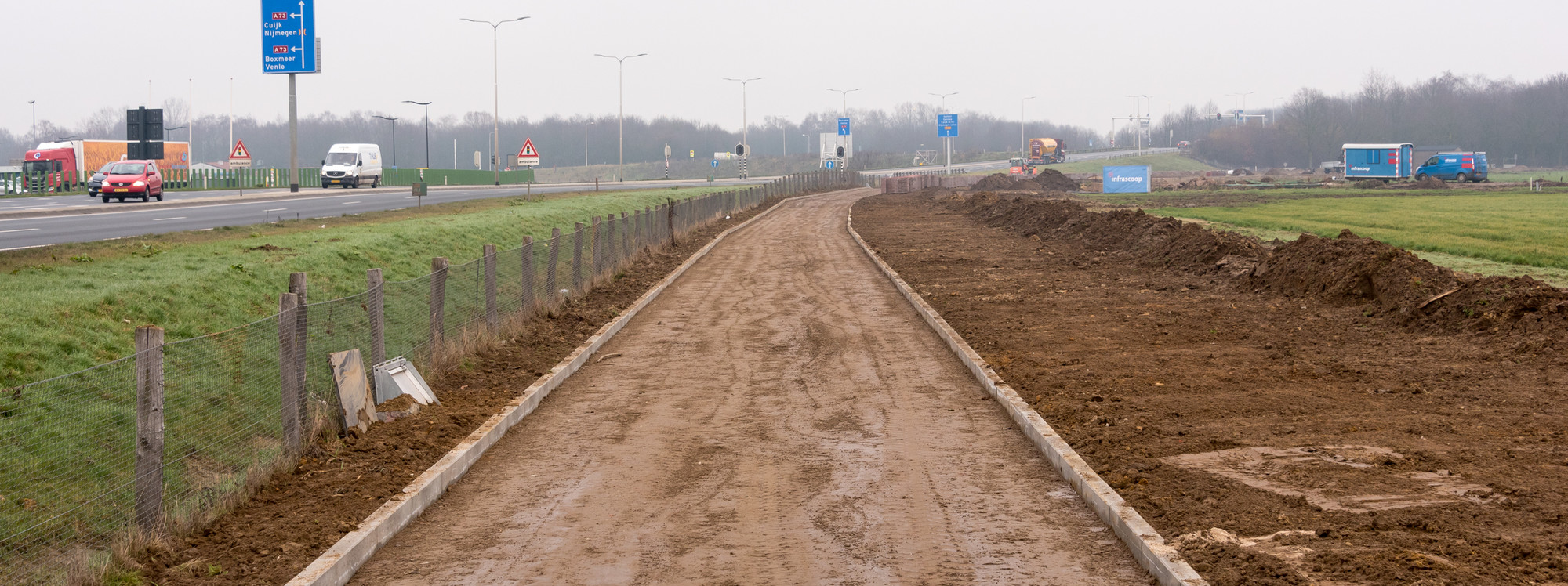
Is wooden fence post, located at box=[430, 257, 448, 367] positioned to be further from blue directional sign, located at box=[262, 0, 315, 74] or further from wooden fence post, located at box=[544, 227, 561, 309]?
blue directional sign, located at box=[262, 0, 315, 74]

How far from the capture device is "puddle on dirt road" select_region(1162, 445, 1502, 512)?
287 inches

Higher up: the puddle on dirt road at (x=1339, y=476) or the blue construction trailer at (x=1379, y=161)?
the blue construction trailer at (x=1379, y=161)

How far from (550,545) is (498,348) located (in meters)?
7.28

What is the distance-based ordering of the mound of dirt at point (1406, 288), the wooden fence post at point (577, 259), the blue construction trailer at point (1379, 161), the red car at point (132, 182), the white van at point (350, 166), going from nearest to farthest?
the mound of dirt at point (1406, 288), the wooden fence post at point (577, 259), the red car at point (132, 182), the white van at point (350, 166), the blue construction trailer at point (1379, 161)

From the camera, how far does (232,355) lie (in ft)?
36.3

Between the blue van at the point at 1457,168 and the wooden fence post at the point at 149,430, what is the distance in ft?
272

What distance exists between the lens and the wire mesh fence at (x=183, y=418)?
682cm

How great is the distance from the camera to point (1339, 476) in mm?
7887

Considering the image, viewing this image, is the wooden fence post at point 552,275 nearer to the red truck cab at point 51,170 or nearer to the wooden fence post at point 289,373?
the wooden fence post at point 289,373

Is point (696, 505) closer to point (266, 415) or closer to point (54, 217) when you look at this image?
point (266, 415)

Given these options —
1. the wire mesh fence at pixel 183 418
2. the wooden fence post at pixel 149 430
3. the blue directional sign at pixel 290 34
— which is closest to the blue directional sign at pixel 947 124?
the blue directional sign at pixel 290 34

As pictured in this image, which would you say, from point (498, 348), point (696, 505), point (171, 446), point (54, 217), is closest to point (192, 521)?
point (171, 446)

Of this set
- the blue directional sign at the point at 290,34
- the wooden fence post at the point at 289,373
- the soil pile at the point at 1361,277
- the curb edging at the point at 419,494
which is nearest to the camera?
the curb edging at the point at 419,494

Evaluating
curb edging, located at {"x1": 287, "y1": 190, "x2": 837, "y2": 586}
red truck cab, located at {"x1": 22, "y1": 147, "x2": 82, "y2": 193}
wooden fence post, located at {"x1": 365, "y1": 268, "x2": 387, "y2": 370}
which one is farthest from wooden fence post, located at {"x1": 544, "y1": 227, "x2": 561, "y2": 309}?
red truck cab, located at {"x1": 22, "y1": 147, "x2": 82, "y2": 193}
